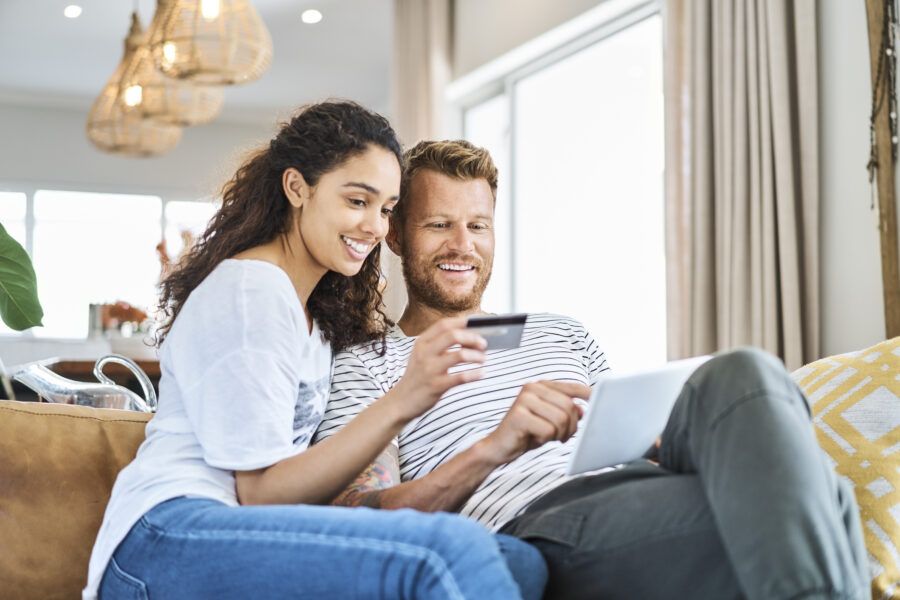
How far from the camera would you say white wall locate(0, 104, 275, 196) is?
828 cm

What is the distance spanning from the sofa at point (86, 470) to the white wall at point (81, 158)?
6.75 m

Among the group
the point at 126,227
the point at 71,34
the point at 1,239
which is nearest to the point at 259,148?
the point at 1,239

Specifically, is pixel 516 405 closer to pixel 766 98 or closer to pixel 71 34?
pixel 766 98

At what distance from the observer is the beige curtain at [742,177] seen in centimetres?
284

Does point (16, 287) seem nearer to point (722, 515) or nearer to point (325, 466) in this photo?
point (325, 466)

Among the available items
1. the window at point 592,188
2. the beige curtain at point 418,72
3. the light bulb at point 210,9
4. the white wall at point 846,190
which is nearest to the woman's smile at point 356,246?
the white wall at point 846,190

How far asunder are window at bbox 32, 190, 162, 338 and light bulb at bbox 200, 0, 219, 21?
5.01 metres

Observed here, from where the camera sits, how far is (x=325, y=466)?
124cm

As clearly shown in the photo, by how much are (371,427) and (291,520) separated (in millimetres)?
197

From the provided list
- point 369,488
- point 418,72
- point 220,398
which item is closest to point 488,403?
point 369,488


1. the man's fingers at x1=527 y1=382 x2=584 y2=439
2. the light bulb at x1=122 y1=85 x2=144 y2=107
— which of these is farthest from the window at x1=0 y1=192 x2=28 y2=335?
the man's fingers at x1=527 y1=382 x2=584 y2=439

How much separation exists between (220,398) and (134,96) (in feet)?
13.5

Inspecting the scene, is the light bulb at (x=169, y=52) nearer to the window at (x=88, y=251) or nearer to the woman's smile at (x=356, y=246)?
the woman's smile at (x=356, y=246)

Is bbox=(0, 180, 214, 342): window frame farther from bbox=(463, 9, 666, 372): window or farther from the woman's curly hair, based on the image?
the woman's curly hair
